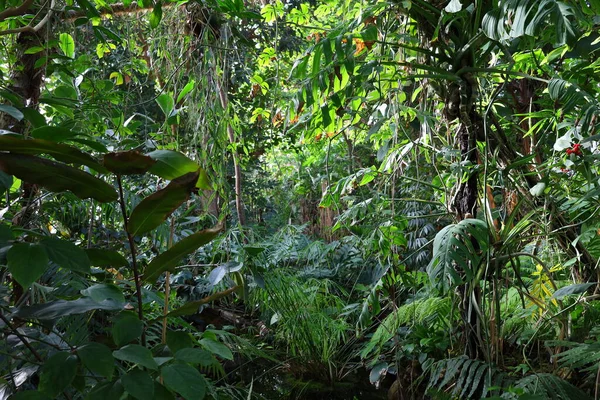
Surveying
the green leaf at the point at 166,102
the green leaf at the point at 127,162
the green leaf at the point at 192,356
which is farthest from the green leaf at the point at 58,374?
the green leaf at the point at 166,102

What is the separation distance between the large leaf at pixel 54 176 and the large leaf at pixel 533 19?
893 mm

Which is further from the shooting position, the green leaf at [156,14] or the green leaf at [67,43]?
the green leaf at [67,43]

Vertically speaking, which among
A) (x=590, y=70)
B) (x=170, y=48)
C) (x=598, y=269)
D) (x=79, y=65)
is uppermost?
(x=170, y=48)

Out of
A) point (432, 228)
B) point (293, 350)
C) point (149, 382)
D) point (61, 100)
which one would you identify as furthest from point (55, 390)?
point (432, 228)

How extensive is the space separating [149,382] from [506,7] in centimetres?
104

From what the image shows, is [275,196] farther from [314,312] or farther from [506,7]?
[506,7]

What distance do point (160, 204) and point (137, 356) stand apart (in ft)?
0.66

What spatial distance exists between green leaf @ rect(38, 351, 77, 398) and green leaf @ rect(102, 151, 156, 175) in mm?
219

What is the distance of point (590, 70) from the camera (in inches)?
63.4

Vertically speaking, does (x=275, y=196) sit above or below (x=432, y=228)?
above

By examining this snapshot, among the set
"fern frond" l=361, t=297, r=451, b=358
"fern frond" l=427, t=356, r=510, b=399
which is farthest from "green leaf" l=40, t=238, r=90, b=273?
"fern frond" l=361, t=297, r=451, b=358

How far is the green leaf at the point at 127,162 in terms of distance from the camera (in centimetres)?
63

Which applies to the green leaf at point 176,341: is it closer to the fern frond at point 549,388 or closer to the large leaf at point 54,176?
the large leaf at point 54,176

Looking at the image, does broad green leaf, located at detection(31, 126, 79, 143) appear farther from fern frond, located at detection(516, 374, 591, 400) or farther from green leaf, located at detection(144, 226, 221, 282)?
fern frond, located at detection(516, 374, 591, 400)
